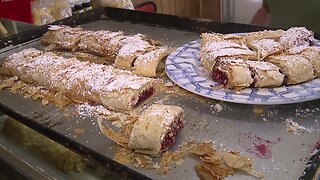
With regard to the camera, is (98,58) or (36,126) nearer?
(36,126)

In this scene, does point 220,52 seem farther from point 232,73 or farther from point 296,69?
point 296,69

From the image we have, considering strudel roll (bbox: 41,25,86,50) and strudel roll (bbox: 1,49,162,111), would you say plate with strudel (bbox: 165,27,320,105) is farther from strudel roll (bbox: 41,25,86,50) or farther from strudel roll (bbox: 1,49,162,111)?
strudel roll (bbox: 41,25,86,50)

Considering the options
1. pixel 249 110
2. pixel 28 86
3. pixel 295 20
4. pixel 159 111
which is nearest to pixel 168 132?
pixel 159 111

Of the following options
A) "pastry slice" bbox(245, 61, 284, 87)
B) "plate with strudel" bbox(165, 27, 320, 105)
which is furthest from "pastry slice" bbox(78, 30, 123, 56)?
"pastry slice" bbox(245, 61, 284, 87)

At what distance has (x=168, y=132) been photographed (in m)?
0.80

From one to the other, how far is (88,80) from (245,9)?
2340 mm

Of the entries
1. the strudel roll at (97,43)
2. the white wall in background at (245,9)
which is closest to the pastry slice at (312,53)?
the strudel roll at (97,43)

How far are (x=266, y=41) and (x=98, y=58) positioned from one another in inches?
22.5

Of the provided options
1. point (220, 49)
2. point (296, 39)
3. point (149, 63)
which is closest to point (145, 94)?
point (149, 63)

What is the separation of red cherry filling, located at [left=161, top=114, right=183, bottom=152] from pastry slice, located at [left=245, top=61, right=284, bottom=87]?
9.2 inches

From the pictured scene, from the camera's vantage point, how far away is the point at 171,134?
81cm

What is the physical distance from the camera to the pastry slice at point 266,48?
3.37ft

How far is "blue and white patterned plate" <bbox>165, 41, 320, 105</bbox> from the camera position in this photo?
863 mm

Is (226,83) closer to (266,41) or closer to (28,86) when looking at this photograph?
(266,41)
